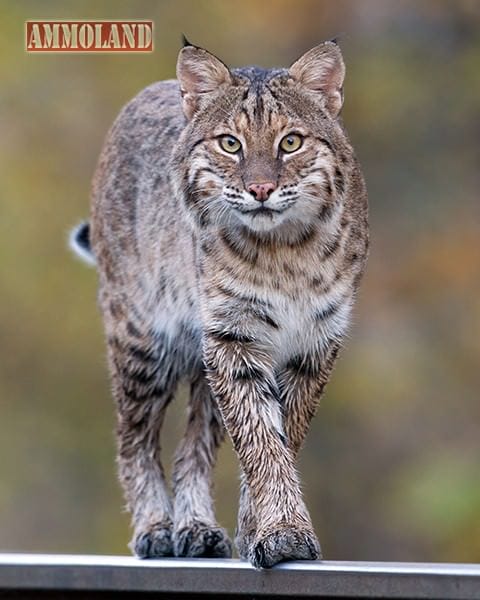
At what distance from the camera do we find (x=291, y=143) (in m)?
6.14

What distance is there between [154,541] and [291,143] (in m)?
1.74

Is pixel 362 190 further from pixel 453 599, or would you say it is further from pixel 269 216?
pixel 453 599

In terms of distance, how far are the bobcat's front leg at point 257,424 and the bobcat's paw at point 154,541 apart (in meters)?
0.81

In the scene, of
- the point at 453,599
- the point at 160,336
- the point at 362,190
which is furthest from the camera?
the point at 160,336

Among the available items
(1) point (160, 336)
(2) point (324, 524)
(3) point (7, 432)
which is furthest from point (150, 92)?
(3) point (7, 432)

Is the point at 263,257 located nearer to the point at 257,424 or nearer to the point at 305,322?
the point at 305,322

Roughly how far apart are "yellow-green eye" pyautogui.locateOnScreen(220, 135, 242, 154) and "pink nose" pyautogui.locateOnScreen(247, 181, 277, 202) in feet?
0.72

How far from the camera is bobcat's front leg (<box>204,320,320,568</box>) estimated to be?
20.2ft

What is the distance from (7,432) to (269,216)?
9491mm

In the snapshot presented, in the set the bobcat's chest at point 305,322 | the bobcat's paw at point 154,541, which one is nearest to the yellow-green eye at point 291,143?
the bobcat's chest at point 305,322

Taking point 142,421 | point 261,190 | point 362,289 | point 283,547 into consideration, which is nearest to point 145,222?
point 142,421

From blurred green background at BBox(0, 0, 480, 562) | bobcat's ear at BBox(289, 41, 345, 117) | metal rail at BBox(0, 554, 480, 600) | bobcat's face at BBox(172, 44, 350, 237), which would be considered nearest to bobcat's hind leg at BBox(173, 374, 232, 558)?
bobcat's face at BBox(172, 44, 350, 237)

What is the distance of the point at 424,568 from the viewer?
219 inches
